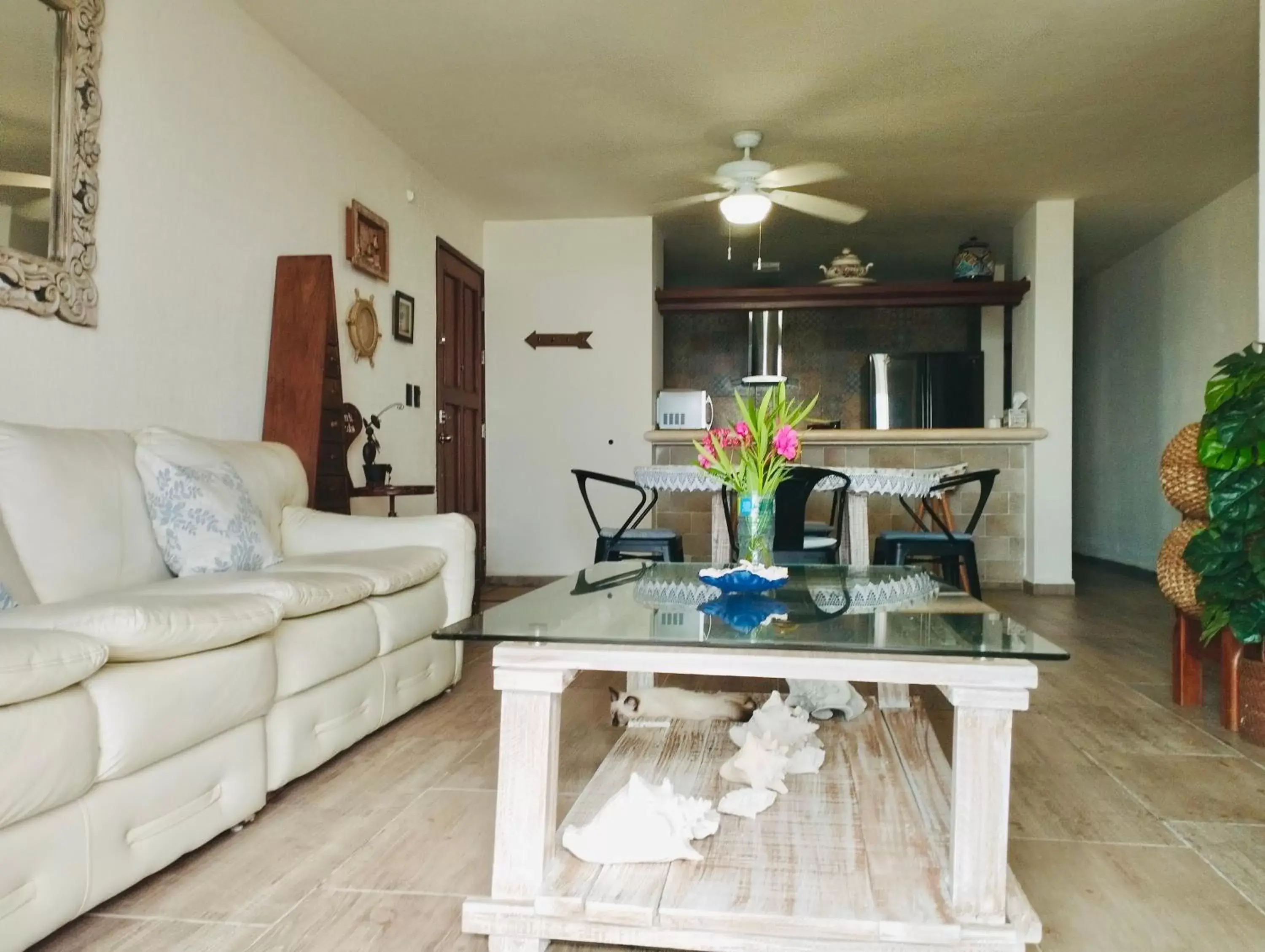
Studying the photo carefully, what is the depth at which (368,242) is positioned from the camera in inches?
177

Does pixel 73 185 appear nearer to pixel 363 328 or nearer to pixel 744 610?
pixel 363 328

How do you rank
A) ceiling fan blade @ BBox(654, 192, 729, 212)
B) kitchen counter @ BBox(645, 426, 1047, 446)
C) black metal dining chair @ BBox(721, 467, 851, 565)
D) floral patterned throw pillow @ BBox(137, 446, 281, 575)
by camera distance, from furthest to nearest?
kitchen counter @ BBox(645, 426, 1047, 446), ceiling fan blade @ BBox(654, 192, 729, 212), black metal dining chair @ BBox(721, 467, 851, 565), floral patterned throw pillow @ BBox(137, 446, 281, 575)

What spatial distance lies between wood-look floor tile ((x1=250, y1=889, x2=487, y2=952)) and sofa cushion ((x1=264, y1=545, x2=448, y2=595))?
1.06m

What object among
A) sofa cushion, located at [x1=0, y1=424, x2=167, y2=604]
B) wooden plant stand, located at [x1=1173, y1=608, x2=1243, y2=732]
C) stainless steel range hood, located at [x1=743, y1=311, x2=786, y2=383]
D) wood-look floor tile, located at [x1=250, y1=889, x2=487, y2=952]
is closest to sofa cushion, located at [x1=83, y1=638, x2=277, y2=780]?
wood-look floor tile, located at [x1=250, y1=889, x2=487, y2=952]

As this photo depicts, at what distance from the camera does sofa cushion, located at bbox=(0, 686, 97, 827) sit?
1.30 m

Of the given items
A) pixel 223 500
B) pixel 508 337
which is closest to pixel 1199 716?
pixel 223 500

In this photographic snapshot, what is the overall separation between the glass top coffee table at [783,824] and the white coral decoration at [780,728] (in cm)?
32

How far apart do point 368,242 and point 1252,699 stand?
161 inches

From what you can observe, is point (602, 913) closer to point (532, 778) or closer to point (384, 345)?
point (532, 778)

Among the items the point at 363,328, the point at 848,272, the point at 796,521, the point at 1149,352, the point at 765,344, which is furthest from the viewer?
the point at 765,344

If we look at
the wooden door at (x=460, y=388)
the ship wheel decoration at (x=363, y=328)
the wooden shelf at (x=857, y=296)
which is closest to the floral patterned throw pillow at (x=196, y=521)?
the ship wheel decoration at (x=363, y=328)

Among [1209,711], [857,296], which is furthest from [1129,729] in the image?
[857,296]

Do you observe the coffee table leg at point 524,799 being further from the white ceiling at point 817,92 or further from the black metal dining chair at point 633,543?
the white ceiling at point 817,92

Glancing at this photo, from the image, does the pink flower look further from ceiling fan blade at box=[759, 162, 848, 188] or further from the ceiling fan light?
ceiling fan blade at box=[759, 162, 848, 188]
